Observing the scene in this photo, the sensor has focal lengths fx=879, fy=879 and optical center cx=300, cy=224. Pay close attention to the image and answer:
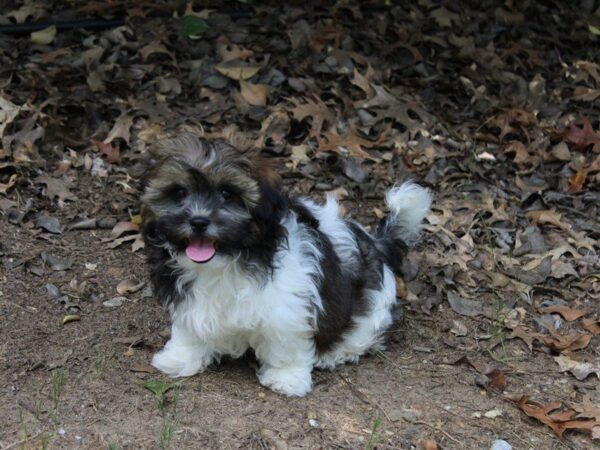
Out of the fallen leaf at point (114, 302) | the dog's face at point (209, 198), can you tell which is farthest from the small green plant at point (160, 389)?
the fallen leaf at point (114, 302)

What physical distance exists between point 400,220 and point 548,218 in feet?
5.01

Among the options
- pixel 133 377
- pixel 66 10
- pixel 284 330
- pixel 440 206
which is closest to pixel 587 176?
pixel 440 206

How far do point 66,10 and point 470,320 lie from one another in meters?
4.75

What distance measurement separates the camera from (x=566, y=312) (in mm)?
5543

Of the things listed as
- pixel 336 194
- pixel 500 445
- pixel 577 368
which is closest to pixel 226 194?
pixel 500 445

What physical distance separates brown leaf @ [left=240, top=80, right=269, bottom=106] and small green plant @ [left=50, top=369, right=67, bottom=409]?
328 cm

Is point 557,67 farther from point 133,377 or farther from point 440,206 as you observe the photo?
point 133,377

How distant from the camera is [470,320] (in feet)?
18.0

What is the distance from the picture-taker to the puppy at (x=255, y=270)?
3922mm

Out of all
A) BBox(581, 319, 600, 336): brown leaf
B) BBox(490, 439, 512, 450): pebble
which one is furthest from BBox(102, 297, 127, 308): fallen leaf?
BBox(581, 319, 600, 336): brown leaf

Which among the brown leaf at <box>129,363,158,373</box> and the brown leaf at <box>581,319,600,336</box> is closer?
the brown leaf at <box>129,363,158,373</box>

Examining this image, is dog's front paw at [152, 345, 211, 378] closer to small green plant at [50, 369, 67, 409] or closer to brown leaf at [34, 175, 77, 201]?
small green plant at [50, 369, 67, 409]

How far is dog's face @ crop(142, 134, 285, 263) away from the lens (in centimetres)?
388

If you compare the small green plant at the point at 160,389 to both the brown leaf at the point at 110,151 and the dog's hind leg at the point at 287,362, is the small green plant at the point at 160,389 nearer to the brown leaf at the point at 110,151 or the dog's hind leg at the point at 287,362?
the dog's hind leg at the point at 287,362
